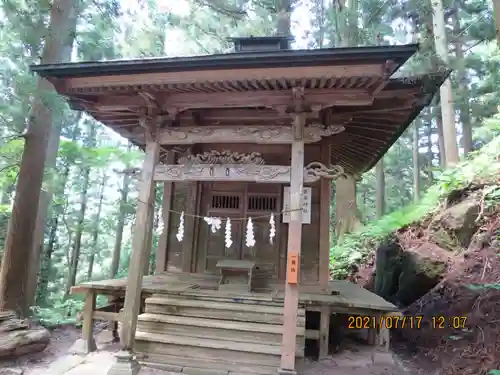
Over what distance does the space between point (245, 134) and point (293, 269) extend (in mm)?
2234

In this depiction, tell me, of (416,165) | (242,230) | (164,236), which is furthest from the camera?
(416,165)

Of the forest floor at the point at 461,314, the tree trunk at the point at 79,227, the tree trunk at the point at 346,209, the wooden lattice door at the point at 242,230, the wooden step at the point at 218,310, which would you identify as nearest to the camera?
the forest floor at the point at 461,314

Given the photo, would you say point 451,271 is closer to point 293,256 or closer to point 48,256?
point 293,256

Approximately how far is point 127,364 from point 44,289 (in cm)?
1008

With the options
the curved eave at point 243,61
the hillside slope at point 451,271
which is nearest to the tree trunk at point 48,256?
the curved eave at point 243,61

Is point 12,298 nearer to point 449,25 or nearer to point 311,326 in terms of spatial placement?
point 311,326

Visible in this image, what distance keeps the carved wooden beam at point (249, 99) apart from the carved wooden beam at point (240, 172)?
1.01 m

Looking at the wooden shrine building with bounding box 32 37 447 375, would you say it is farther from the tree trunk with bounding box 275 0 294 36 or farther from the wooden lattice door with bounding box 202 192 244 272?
the tree trunk with bounding box 275 0 294 36

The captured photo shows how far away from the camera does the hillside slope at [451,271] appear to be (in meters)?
5.56

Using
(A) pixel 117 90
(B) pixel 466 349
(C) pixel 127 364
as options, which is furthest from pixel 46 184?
(B) pixel 466 349

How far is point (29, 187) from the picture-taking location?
783cm

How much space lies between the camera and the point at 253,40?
8.45 m
